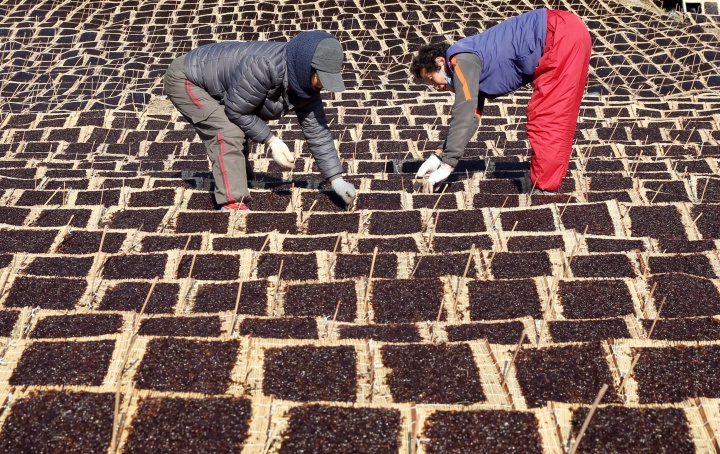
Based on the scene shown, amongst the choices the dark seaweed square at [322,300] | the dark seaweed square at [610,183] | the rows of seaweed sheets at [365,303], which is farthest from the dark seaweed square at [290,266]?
the dark seaweed square at [610,183]

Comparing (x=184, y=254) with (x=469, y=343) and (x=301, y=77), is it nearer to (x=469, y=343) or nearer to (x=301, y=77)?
(x=301, y=77)

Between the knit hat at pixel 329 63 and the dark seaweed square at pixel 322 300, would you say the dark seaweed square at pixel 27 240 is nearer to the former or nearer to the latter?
the dark seaweed square at pixel 322 300

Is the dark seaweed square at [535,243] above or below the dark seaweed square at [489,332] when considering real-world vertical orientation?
below

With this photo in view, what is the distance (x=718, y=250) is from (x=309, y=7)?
8237mm

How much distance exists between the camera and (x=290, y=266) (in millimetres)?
2643

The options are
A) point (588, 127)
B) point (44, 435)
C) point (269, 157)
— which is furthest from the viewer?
point (588, 127)

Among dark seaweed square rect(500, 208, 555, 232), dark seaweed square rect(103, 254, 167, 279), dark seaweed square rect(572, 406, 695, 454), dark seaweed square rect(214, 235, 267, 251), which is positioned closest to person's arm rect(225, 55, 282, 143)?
dark seaweed square rect(214, 235, 267, 251)

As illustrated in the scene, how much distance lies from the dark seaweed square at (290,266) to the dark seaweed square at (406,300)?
1.21 feet

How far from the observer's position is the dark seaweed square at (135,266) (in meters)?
2.67

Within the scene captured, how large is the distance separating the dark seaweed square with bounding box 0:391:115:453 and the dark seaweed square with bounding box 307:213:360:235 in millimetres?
1824

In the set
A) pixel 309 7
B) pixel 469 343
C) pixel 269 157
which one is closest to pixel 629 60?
pixel 309 7

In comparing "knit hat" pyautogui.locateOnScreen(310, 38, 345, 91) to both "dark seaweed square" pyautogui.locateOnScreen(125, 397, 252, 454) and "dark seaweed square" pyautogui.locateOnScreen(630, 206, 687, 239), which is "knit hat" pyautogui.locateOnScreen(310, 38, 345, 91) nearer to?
"dark seaweed square" pyautogui.locateOnScreen(630, 206, 687, 239)

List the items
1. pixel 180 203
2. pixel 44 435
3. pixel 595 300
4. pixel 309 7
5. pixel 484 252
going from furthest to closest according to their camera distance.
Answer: pixel 309 7 → pixel 180 203 → pixel 484 252 → pixel 595 300 → pixel 44 435

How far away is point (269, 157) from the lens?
17.8 ft
